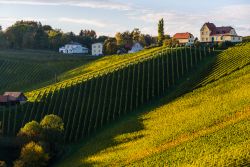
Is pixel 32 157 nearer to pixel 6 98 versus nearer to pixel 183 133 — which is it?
pixel 183 133

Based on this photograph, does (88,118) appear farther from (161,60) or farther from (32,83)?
(32,83)

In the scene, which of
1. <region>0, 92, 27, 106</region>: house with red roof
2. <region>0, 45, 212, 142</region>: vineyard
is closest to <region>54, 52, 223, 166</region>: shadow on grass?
<region>0, 45, 212, 142</region>: vineyard

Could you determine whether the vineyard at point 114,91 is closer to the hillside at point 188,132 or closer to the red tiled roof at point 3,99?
the hillside at point 188,132

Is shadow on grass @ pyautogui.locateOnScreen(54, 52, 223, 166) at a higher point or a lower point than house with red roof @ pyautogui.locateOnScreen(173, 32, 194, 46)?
lower

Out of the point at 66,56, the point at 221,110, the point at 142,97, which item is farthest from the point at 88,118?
the point at 66,56

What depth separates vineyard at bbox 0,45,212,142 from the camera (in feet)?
293

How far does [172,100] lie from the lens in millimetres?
86312

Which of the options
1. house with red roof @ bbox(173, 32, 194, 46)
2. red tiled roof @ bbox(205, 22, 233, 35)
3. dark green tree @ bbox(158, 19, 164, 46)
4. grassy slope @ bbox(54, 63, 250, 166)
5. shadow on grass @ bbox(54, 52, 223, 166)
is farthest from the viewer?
house with red roof @ bbox(173, 32, 194, 46)

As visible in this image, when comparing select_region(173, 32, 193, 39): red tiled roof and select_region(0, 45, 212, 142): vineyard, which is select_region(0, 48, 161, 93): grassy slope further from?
select_region(173, 32, 193, 39): red tiled roof

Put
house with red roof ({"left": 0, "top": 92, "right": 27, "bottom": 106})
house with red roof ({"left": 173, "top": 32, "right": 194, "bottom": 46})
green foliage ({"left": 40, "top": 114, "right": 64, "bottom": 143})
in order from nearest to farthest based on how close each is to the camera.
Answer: green foliage ({"left": 40, "top": 114, "right": 64, "bottom": 143}) < house with red roof ({"left": 0, "top": 92, "right": 27, "bottom": 106}) < house with red roof ({"left": 173, "top": 32, "right": 194, "bottom": 46})

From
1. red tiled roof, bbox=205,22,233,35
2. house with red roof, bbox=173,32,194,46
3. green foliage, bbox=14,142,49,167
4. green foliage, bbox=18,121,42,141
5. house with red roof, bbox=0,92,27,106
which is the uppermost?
red tiled roof, bbox=205,22,233,35

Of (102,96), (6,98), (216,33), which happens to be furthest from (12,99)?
(216,33)

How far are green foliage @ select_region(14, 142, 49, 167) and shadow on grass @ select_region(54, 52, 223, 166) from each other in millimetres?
4915

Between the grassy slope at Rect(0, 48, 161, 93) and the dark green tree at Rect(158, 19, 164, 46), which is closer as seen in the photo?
the grassy slope at Rect(0, 48, 161, 93)
